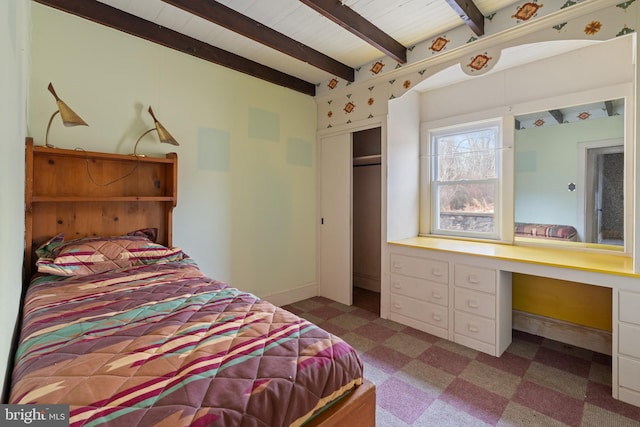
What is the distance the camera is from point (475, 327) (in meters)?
2.39

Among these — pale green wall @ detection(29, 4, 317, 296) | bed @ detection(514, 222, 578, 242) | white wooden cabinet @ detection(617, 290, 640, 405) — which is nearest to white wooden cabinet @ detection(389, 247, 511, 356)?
bed @ detection(514, 222, 578, 242)

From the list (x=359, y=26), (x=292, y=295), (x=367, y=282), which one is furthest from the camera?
(x=367, y=282)

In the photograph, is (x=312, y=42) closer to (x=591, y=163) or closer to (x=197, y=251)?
(x=197, y=251)

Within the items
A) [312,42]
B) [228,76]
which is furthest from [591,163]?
[228,76]

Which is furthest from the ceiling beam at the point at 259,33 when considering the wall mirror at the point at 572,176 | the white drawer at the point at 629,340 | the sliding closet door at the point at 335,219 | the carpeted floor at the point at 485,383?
the white drawer at the point at 629,340

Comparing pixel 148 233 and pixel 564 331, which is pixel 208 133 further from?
pixel 564 331

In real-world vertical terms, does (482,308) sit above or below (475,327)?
above

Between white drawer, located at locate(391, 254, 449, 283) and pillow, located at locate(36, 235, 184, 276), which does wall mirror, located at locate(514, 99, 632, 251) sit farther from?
pillow, located at locate(36, 235, 184, 276)

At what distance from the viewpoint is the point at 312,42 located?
8.87 ft

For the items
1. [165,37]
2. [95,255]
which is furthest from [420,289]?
[165,37]

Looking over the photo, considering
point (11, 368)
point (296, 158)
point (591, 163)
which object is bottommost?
point (11, 368)

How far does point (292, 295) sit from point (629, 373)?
2732 millimetres

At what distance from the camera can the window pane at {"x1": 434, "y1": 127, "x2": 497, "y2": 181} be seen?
2863 millimetres

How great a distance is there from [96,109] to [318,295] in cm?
286
